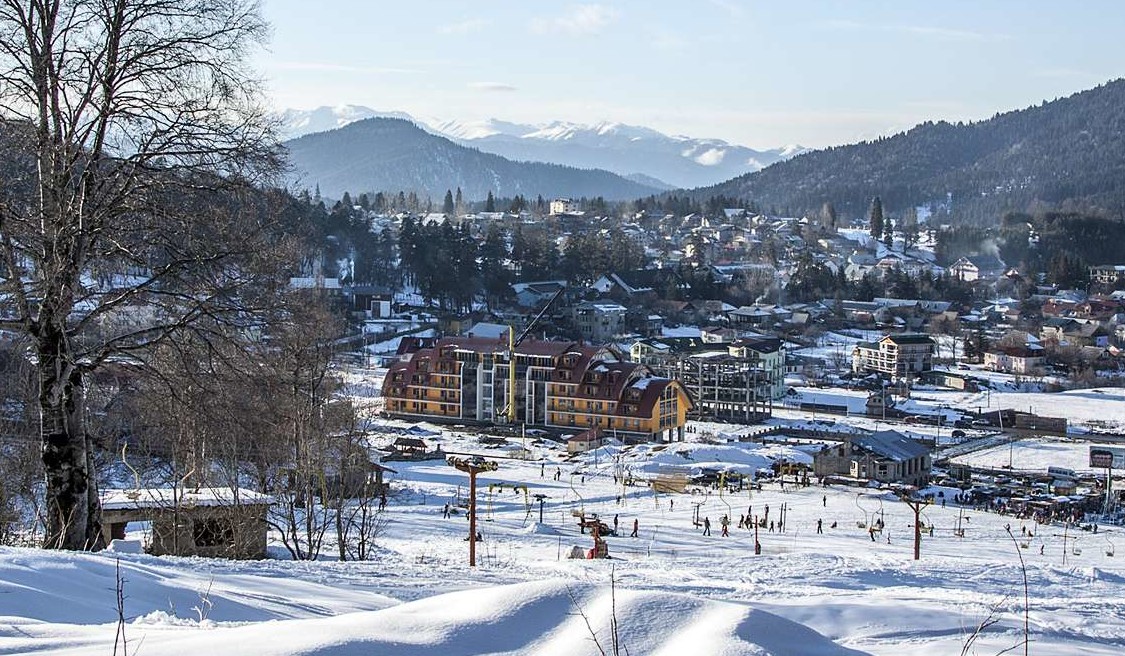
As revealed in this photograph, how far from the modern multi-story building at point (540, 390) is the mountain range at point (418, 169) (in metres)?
114

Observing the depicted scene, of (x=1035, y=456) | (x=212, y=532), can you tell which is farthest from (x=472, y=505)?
(x=1035, y=456)

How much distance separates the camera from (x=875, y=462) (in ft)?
61.5

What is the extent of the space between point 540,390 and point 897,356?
41.8 feet

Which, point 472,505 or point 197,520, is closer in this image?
point 197,520

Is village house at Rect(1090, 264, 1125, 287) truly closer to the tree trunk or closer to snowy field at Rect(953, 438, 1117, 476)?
snowy field at Rect(953, 438, 1117, 476)

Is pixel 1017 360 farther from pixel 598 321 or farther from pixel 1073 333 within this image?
pixel 598 321

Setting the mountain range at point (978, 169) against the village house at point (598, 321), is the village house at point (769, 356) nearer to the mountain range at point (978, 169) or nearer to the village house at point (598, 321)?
the village house at point (598, 321)

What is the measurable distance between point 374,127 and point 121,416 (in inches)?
5973

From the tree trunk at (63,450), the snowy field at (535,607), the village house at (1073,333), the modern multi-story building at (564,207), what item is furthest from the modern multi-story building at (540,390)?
the modern multi-story building at (564,207)

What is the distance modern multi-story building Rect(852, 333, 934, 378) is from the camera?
109 feet

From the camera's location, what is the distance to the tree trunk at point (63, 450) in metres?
4.11

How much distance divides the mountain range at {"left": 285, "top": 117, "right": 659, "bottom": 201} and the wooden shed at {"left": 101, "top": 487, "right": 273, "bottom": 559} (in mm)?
133406

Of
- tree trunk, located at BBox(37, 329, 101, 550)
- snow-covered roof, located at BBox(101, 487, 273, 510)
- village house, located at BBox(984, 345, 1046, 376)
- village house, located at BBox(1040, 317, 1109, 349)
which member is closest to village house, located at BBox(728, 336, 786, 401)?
village house, located at BBox(984, 345, 1046, 376)

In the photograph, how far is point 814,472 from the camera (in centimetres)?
1919
